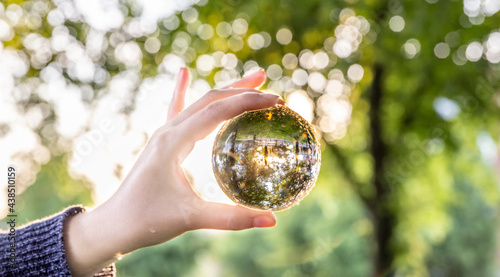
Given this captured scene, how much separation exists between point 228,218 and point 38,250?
61 centimetres

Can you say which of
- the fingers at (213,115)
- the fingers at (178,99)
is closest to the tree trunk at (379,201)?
the fingers at (178,99)

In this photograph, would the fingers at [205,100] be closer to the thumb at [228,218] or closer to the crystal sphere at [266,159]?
the crystal sphere at [266,159]

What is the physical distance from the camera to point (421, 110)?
5305 millimetres

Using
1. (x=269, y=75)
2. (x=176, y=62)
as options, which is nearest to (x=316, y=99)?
→ (x=269, y=75)

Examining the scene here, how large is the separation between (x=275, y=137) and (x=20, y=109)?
4196mm

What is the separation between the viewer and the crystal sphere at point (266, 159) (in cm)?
137

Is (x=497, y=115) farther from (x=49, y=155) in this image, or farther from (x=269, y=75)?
(x=49, y=155)

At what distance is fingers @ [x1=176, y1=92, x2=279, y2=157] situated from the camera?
4.22ft

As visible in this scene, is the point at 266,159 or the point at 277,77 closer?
the point at 266,159

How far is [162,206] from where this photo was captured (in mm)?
1322

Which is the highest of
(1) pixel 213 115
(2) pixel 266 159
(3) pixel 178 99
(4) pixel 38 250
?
(3) pixel 178 99

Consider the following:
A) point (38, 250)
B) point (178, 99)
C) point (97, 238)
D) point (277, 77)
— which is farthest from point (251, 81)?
point (277, 77)

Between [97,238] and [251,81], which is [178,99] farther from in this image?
[97,238]

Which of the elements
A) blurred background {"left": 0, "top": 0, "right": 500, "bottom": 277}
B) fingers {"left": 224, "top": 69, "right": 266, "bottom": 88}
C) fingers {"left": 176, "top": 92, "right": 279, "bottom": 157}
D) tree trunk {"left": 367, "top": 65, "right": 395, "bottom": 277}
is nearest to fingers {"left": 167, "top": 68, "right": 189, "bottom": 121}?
fingers {"left": 224, "top": 69, "right": 266, "bottom": 88}
